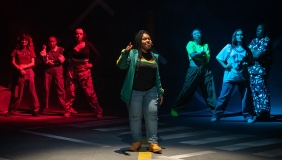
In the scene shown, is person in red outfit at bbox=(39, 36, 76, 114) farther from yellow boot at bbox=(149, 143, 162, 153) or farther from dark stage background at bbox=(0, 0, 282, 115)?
yellow boot at bbox=(149, 143, 162, 153)

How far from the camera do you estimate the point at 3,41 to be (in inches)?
681

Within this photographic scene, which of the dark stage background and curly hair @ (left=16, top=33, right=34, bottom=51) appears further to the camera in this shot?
the dark stage background

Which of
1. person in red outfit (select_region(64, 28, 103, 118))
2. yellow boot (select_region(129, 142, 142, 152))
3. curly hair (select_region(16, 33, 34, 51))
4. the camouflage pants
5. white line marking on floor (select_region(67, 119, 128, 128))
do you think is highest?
curly hair (select_region(16, 33, 34, 51))

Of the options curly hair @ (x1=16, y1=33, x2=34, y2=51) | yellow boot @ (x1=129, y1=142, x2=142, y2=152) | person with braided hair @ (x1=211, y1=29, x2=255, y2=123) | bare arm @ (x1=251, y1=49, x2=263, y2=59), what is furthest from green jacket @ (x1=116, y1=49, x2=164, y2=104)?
curly hair @ (x1=16, y1=33, x2=34, y2=51)

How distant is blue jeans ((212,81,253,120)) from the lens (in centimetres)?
1283

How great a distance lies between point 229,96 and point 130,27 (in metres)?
6.23

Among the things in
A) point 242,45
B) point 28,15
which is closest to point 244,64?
point 242,45

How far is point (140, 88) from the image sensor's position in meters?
8.57

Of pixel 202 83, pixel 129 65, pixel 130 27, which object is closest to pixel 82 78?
pixel 202 83

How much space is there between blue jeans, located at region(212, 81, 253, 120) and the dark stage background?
3.66 meters

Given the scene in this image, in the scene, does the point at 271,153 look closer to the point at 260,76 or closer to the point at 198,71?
the point at 260,76

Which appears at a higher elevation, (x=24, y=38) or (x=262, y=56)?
(x=24, y=38)

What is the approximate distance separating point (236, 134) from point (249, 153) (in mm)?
2165

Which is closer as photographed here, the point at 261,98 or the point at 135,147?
the point at 135,147
